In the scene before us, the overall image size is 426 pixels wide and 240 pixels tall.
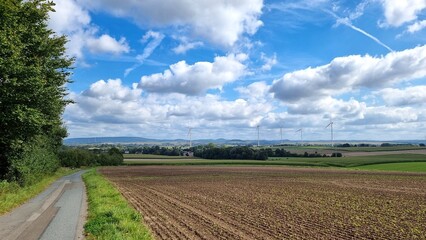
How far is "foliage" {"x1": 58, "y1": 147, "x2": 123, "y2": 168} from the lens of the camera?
11131 centimetres

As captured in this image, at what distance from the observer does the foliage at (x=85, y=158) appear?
4382 inches

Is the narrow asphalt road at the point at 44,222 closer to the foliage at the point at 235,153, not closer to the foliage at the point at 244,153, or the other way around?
the foliage at the point at 235,153

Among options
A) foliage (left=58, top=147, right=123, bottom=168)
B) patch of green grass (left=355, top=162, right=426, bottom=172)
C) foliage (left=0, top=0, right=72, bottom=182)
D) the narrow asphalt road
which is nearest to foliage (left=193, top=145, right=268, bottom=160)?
foliage (left=58, top=147, right=123, bottom=168)

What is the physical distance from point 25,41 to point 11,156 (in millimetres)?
9674

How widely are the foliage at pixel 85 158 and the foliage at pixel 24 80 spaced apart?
249 ft

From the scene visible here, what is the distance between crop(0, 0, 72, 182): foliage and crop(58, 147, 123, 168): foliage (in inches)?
2987

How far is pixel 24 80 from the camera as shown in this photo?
25922mm

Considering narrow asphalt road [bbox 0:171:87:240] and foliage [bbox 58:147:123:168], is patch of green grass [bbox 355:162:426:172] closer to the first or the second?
narrow asphalt road [bbox 0:171:87:240]

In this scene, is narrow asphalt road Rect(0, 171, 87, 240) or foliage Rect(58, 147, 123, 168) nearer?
narrow asphalt road Rect(0, 171, 87, 240)

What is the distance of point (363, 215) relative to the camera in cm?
1975

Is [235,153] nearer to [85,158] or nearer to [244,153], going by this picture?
[244,153]

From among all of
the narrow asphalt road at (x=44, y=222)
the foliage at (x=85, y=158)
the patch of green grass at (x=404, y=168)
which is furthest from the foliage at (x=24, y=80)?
the foliage at (x=85, y=158)

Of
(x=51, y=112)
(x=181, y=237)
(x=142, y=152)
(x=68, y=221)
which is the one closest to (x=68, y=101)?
(x=51, y=112)

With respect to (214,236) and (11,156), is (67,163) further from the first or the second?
(214,236)
